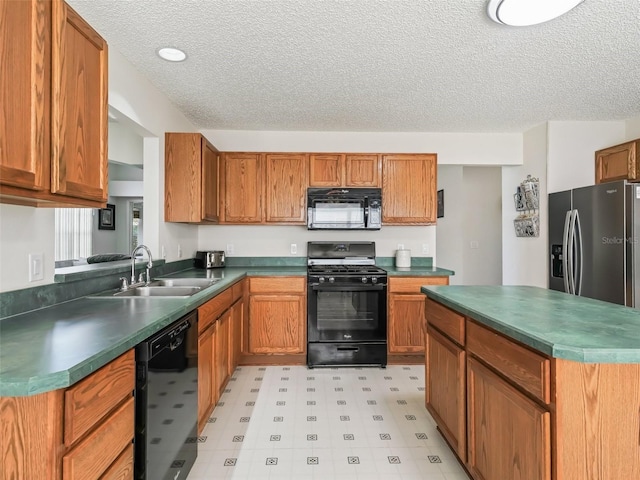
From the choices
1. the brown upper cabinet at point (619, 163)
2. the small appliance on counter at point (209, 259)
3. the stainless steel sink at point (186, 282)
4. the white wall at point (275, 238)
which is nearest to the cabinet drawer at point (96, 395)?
the stainless steel sink at point (186, 282)

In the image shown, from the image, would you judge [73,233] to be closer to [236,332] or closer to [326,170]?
[236,332]

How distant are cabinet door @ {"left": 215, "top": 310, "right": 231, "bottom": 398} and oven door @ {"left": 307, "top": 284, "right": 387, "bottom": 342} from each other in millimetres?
855

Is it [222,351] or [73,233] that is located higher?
[73,233]

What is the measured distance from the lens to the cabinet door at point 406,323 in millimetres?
3330

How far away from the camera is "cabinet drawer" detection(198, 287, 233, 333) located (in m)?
2.03

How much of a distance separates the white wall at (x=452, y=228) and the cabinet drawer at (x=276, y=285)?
10.7ft

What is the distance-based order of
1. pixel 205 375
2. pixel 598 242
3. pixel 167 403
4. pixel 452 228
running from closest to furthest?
pixel 167 403 < pixel 205 375 < pixel 598 242 < pixel 452 228

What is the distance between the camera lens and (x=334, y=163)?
3639mm

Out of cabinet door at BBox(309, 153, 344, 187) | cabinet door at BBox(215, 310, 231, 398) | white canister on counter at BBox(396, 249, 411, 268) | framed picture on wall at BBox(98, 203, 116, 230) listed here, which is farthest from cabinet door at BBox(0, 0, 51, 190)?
framed picture on wall at BBox(98, 203, 116, 230)

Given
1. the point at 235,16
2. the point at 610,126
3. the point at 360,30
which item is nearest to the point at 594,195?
the point at 610,126

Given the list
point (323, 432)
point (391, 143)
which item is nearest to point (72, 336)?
point (323, 432)

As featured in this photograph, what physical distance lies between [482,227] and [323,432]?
4828 mm

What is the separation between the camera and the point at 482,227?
19.3ft

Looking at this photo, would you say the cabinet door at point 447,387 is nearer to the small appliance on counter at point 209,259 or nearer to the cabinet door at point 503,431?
the cabinet door at point 503,431
